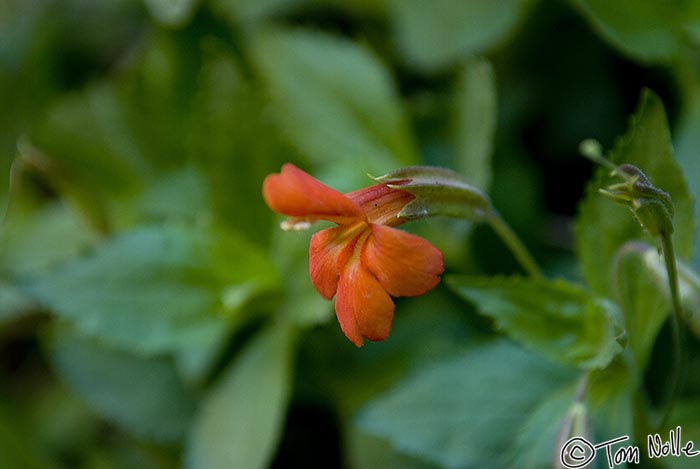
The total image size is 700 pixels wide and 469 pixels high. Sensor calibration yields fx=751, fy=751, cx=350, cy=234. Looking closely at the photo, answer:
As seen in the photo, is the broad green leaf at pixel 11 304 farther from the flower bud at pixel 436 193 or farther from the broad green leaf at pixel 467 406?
the flower bud at pixel 436 193

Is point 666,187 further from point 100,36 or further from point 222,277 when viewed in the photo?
point 100,36

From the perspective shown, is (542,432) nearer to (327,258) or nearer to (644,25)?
(327,258)

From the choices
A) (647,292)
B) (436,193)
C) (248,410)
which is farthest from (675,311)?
(248,410)

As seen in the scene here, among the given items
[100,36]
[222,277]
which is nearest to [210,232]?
[222,277]

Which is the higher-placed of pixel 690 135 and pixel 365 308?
pixel 365 308

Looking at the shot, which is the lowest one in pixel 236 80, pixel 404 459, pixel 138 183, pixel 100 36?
pixel 404 459

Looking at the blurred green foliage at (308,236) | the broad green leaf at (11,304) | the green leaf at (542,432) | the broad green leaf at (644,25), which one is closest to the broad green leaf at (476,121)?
the blurred green foliage at (308,236)
